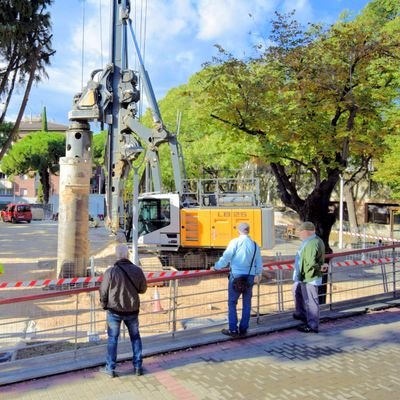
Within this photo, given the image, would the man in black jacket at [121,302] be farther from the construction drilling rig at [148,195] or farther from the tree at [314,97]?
the construction drilling rig at [148,195]

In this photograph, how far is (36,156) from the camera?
55.6 metres

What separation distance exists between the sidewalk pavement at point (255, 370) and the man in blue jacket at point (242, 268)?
24 cm

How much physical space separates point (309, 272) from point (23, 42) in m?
21.6

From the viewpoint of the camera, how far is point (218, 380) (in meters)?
4.84

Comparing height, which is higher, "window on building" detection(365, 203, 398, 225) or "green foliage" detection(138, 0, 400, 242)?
"green foliage" detection(138, 0, 400, 242)

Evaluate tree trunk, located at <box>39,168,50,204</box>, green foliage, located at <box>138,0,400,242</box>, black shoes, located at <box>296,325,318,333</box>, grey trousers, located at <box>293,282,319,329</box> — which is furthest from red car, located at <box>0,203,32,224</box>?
black shoes, located at <box>296,325,318,333</box>

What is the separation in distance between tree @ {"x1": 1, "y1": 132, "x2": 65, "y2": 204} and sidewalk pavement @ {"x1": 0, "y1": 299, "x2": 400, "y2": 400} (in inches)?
2099

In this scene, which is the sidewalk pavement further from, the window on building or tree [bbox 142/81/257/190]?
the window on building

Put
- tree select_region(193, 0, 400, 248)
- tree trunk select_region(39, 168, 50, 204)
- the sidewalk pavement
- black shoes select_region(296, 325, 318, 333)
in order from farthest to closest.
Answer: tree trunk select_region(39, 168, 50, 204) < tree select_region(193, 0, 400, 248) < black shoes select_region(296, 325, 318, 333) < the sidewalk pavement

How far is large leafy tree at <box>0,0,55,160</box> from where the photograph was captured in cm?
2155

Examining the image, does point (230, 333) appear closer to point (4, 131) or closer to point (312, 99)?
point (312, 99)

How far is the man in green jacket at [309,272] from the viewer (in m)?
6.34

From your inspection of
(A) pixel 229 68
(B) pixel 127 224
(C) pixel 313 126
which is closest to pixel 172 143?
(B) pixel 127 224

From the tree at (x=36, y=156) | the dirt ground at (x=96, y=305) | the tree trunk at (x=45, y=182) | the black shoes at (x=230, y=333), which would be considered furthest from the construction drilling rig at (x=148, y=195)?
the tree trunk at (x=45, y=182)
